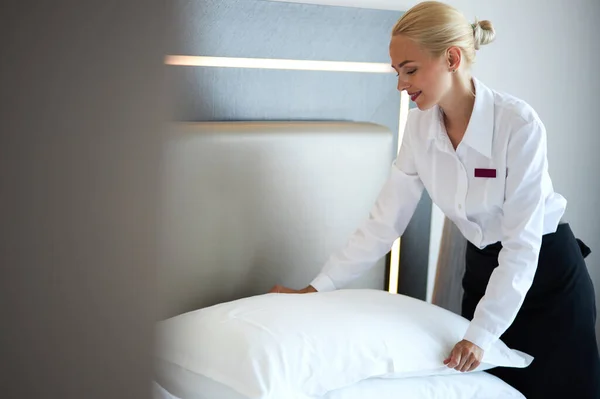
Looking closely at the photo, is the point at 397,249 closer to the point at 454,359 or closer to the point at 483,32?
the point at 454,359

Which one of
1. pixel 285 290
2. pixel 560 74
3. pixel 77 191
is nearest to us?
pixel 77 191

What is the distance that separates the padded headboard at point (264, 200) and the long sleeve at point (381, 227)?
178 millimetres

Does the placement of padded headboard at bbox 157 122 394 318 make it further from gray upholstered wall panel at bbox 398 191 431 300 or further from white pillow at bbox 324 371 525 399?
white pillow at bbox 324 371 525 399

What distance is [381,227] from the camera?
2.00 m

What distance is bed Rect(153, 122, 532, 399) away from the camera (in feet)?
5.09

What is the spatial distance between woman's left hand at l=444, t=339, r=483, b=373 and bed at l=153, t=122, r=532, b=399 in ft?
0.10

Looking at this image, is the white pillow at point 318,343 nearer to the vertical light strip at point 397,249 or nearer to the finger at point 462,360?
the finger at point 462,360

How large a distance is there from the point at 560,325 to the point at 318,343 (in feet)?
2.23

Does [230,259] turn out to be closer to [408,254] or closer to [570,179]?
[408,254]

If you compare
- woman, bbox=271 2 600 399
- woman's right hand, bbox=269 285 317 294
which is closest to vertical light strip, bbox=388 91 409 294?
woman, bbox=271 2 600 399

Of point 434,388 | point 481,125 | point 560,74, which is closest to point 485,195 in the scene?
point 481,125

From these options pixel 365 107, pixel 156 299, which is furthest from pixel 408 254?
pixel 156 299

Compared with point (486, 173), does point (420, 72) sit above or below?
above

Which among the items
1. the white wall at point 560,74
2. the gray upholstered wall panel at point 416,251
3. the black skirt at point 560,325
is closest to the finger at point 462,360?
the black skirt at point 560,325
